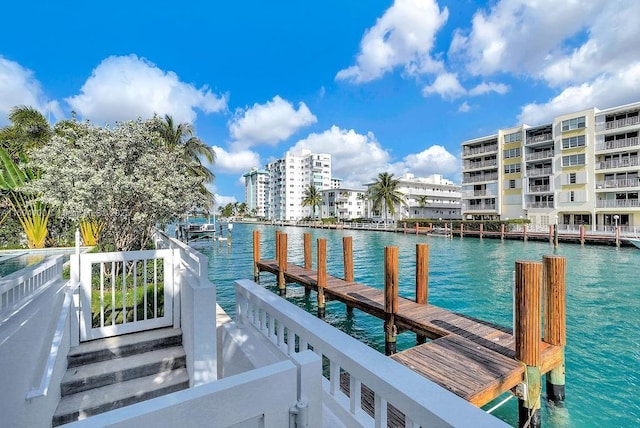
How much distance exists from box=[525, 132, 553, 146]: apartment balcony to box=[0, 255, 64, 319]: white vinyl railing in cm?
4813

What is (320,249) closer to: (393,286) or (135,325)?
(393,286)

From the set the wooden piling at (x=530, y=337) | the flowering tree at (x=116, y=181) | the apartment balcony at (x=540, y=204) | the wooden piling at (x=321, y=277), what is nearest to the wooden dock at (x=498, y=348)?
the wooden piling at (x=530, y=337)

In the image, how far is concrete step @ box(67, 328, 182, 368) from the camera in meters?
4.21

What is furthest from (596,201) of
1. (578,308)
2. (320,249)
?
(320,249)

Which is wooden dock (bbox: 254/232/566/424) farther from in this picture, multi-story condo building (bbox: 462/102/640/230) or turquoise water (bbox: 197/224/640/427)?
multi-story condo building (bbox: 462/102/640/230)

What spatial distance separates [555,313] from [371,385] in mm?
5178

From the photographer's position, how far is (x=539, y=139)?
39594 millimetres

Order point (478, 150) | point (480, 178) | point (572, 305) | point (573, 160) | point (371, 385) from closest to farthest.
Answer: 1. point (371, 385)
2. point (572, 305)
3. point (573, 160)
4. point (480, 178)
5. point (478, 150)

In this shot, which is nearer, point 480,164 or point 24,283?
point 24,283

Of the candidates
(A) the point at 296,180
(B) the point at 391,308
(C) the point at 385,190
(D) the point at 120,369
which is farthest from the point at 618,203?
(A) the point at 296,180

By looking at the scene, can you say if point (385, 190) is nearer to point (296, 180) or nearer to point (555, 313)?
point (555, 313)

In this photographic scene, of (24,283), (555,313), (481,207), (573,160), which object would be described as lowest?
(555,313)

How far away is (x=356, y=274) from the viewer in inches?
670

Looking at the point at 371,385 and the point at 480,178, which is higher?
the point at 480,178
